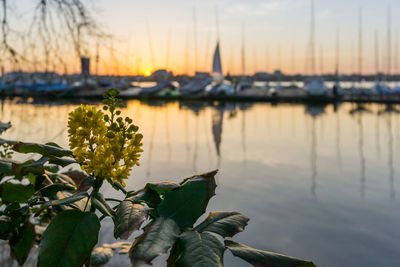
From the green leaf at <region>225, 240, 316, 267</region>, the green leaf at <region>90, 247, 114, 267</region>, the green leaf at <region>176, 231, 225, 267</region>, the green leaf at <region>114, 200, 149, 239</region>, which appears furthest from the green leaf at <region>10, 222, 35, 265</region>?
the green leaf at <region>225, 240, 316, 267</region>

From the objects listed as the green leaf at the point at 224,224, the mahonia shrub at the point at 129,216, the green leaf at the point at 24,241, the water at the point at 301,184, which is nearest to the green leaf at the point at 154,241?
the mahonia shrub at the point at 129,216

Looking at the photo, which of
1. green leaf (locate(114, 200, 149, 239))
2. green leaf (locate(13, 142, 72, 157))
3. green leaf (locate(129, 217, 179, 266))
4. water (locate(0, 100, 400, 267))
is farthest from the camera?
water (locate(0, 100, 400, 267))

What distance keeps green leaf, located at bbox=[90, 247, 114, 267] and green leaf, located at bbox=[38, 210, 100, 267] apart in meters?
2.23

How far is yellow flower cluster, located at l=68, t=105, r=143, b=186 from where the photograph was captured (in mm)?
1456

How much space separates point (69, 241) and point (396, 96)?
44613 mm

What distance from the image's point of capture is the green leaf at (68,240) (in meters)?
1.17

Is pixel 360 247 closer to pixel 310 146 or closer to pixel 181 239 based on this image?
pixel 181 239

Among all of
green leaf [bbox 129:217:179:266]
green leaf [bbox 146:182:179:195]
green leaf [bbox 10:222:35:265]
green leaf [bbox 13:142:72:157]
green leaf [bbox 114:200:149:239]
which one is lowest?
green leaf [bbox 10:222:35:265]

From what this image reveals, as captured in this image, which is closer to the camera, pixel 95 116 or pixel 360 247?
pixel 95 116

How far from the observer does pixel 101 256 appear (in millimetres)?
3412

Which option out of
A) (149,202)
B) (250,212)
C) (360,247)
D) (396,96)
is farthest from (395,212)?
(396,96)

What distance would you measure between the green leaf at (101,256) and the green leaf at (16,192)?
165 cm

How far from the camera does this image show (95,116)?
1450mm

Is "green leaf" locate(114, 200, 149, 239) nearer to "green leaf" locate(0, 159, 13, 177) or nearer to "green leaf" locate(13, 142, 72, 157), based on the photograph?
"green leaf" locate(13, 142, 72, 157)
